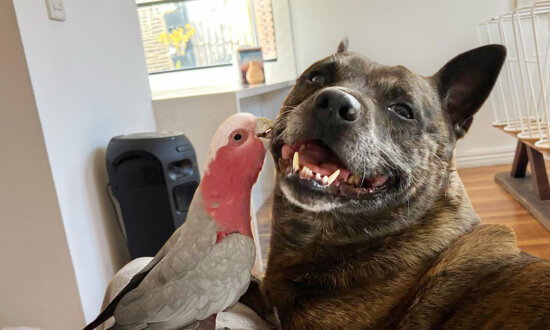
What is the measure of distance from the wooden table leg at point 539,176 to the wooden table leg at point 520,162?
26 centimetres

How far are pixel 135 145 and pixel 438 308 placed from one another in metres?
1.21

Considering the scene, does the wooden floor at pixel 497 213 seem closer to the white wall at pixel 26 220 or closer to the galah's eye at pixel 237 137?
the white wall at pixel 26 220

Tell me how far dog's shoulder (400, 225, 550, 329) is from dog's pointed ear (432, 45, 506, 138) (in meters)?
0.21

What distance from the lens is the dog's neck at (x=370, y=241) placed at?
1.98 feet

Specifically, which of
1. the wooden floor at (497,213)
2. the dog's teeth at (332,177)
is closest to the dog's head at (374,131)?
the dog's teeth at (332,177)

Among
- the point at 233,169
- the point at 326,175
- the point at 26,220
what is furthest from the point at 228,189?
the point at 26,220

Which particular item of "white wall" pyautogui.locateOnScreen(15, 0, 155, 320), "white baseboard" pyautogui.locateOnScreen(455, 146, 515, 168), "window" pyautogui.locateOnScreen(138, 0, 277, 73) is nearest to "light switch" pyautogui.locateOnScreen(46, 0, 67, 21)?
"white wall" pyautogui.locateOnScreen(15, 0, 155, 320)

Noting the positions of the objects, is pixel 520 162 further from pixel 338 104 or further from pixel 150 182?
pixel 338 104

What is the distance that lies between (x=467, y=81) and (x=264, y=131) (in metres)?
0.37

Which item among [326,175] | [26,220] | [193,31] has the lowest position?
[26,220]

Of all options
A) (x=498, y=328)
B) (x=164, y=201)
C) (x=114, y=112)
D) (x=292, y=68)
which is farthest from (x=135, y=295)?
(x=292, y=68)

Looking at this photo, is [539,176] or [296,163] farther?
[539,176]

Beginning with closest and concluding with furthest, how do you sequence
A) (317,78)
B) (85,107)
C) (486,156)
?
(317,78) → (85,107) → (486,156)

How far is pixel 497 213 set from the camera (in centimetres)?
246
